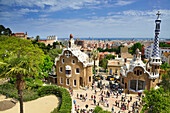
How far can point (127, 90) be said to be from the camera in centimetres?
3297

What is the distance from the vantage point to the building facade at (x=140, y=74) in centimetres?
3109

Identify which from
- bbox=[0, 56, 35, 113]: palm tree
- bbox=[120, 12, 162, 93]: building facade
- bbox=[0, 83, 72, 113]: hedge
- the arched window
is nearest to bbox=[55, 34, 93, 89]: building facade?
bbox=[0, 83, 72, 113]: hedge

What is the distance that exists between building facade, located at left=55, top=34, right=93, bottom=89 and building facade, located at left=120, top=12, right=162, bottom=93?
→ 9719 millimetres

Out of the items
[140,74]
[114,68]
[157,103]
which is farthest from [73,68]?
[157,103]

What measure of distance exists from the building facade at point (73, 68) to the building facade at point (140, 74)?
383 inches

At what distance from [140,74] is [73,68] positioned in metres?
16.6

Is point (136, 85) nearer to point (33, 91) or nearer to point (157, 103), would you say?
point (157, 103)

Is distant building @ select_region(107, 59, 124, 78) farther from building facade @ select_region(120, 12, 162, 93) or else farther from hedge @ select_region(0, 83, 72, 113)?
hedge @ select_region(0, 83, 72, 113)

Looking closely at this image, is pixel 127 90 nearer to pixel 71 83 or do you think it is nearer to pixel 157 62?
pixel 157 62

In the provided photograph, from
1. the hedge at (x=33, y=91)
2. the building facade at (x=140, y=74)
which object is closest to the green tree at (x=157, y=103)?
the building facade at (x=140, y=74)

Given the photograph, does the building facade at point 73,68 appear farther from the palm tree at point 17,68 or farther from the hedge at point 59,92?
the palm tree at point 17,68

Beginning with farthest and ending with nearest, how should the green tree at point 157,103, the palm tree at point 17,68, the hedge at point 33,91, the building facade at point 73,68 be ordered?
the building facade at point 73,68 < the hedge at point 33,91 < the green tree at point 157,103 < the palm tree at point 17,68

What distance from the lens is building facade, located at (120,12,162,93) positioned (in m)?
31.1

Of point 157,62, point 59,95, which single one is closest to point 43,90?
point 59,95
